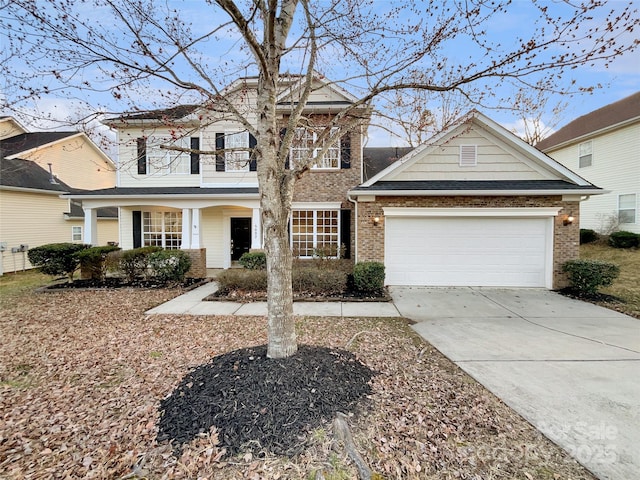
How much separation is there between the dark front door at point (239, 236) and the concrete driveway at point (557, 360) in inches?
299

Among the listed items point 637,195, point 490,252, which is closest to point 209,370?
point 490,252

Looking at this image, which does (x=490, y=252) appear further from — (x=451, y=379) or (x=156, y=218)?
(x=156, y=218)

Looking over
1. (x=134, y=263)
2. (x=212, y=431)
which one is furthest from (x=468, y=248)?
(x=134, y=263)

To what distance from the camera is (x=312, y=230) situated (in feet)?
39.1

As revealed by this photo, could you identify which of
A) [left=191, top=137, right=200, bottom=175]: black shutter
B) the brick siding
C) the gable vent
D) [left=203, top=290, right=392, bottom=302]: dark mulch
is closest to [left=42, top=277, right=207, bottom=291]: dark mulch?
[left=203, top=290, right=392, bottom=302]: dark mulch

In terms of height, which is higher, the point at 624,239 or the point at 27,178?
the point at 27,178

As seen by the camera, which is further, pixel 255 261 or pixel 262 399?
pixel 255 261

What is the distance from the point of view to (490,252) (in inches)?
378

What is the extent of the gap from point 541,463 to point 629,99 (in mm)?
21859

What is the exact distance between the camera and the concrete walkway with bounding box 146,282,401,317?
712 cm

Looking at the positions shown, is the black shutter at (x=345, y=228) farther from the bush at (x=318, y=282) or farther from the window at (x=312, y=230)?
the bush at (x=318, y=282)

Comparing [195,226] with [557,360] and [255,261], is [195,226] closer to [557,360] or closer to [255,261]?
[255,261]

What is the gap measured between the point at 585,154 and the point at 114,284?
Result: 76.8 ft

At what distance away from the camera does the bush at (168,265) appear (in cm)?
1015
